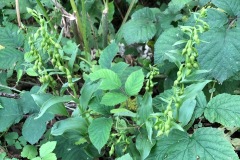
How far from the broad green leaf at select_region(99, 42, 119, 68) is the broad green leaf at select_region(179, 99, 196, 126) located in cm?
37

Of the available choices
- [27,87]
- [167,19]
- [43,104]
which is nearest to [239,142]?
[167,19]

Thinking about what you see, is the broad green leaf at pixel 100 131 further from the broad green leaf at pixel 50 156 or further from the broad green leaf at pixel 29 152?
the broad green leaf at pixel 29 152

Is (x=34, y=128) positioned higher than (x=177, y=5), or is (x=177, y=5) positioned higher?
(x=177, y=5)

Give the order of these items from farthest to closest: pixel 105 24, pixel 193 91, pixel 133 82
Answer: pixel 105 24, pixel 133 82, pixel 193 91

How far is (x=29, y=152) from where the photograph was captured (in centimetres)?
169

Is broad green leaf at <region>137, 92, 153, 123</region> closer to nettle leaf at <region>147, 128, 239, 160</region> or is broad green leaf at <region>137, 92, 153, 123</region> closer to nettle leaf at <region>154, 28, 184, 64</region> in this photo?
nettle leaf at <region>147, 128, 239, 160</region>

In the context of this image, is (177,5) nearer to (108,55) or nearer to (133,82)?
(108,55)

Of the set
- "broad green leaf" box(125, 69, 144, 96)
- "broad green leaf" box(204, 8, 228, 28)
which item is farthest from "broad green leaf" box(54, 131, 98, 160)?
"broad green leaf" box(204, 8, 228, 28)

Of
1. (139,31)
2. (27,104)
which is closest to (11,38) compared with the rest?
(27,104)

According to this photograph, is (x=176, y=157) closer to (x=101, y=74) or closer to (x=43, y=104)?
(x=101, y=74)

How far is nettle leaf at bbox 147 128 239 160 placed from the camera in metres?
1.27

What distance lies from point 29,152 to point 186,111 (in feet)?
2.43

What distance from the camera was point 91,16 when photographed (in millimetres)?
2234

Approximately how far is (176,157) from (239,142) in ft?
1.63
